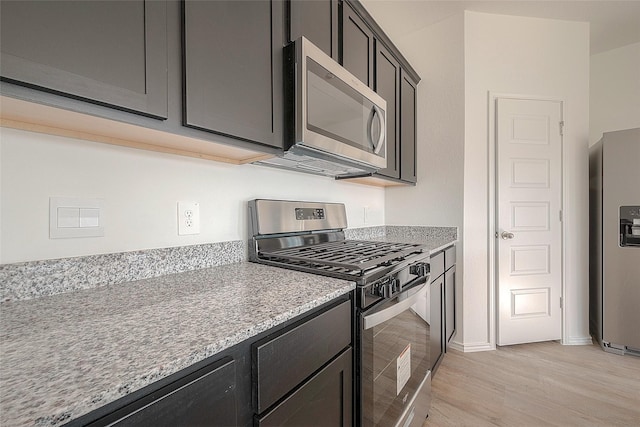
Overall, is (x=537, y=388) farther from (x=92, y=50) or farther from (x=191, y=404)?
(x=92, y=50)

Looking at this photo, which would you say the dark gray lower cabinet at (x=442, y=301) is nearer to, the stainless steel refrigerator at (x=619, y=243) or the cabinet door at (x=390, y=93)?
the cabinet door at (x=390, y=93)

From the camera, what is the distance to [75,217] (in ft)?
2.65

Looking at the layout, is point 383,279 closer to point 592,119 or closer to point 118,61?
point 118,61

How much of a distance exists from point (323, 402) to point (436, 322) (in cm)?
117

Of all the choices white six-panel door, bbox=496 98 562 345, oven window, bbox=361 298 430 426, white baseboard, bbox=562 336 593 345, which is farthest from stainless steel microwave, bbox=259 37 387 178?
white baseboard, bbox=562 336 593 345

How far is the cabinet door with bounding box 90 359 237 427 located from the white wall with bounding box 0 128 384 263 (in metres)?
0.64

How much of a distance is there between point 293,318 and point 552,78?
2.97 meters

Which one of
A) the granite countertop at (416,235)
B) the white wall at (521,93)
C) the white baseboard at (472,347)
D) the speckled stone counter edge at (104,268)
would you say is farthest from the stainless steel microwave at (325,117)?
the white baseboard at (472,347)

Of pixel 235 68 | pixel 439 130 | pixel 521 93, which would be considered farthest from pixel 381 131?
pixel 521 93

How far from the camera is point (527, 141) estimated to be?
88.7 inches

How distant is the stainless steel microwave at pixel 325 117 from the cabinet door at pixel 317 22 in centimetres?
15

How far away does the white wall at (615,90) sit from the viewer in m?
2.66

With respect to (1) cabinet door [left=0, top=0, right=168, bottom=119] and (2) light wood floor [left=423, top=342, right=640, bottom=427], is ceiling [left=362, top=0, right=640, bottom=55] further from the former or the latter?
(2) light wood floor [left=423, top=342, right=640, bottom=427]

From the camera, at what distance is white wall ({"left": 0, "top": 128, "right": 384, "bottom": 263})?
717mm
